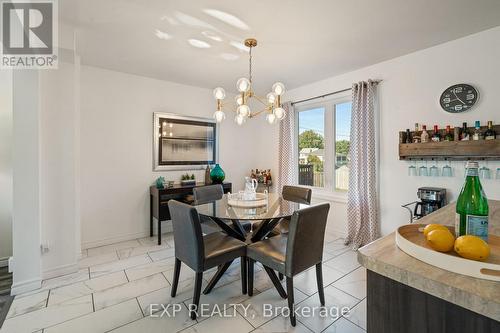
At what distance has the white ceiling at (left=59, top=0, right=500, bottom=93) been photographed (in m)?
1.96

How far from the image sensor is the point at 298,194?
3.09 m

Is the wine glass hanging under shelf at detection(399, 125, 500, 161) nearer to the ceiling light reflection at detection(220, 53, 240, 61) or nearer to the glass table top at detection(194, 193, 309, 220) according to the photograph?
the glass table top at detection(194, 193, 309, 220)

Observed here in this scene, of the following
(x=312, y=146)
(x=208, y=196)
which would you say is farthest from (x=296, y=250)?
(x=312, y=146)

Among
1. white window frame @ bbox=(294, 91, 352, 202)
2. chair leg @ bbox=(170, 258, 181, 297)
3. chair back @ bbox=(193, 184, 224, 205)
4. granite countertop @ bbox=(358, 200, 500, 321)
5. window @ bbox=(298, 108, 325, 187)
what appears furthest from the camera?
window @ bbox=(298, 108, 325, 187)

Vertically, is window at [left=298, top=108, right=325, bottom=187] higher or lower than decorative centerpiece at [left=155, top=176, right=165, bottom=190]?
higher

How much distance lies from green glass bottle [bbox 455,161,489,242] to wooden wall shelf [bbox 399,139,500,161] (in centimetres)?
193

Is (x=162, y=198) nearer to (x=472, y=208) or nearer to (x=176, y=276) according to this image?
(x=176, y=276)

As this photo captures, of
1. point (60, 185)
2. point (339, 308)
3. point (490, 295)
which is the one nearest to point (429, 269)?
point (490, 295)

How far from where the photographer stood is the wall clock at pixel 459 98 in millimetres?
2408

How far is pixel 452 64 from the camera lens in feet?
8.30

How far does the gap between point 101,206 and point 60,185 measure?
101cm

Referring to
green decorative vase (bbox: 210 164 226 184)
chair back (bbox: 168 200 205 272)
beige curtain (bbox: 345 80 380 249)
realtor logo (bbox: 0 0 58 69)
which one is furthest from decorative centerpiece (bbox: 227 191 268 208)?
realtor logo (bbox: 0 0 58 69)

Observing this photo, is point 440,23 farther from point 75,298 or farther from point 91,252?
point 91,252

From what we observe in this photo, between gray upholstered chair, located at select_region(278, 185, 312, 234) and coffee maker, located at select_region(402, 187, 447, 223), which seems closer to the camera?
coffee maker, located at select_region(402, 187, 447, 223)
